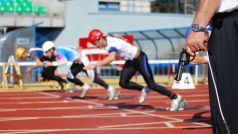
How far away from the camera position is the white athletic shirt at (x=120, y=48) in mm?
A: 11227

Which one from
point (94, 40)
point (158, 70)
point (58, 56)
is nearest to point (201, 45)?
point (94, 40)

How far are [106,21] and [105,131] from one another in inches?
1474

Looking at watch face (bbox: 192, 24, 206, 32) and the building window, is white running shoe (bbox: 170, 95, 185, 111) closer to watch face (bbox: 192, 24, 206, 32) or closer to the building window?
watch face (bbox: 192, 24, 206, 32)

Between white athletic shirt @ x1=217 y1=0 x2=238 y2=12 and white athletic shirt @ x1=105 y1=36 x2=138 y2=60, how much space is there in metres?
7.56

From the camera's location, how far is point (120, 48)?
11352 millimetres

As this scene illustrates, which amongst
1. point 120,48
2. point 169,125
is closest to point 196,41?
point 169,125

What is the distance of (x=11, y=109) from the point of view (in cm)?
1238

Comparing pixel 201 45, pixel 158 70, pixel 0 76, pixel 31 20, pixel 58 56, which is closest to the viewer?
pixel 201 45

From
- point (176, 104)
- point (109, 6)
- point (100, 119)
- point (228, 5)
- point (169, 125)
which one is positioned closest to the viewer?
point (228, 5)

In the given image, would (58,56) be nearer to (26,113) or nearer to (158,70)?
(26,113)

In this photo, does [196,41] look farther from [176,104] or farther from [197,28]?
[176,104]

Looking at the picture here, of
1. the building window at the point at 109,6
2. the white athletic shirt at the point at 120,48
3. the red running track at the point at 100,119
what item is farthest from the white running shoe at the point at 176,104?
the building window at the point at 109,6

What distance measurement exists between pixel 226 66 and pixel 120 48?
25.5 feet

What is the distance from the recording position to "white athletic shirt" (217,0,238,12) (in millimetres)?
3615
